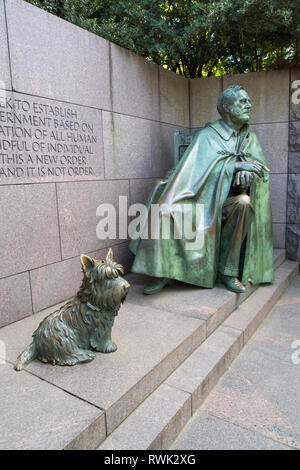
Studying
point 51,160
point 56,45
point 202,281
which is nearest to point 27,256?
point 51,160

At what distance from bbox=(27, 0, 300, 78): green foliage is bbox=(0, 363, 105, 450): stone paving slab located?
3807mm

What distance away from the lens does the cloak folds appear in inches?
134

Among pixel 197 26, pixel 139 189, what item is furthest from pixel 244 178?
pixel 197 26

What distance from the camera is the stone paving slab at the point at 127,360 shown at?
2020mm

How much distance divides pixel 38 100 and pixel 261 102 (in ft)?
11.5

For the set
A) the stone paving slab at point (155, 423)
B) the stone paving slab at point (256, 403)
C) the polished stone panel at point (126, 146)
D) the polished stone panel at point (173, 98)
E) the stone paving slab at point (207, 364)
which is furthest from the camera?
the polished stone panel at point (173, 98)

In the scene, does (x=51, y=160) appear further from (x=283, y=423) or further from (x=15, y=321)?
(x=283, y=423)

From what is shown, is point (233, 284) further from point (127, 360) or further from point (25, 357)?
point (25, 357)

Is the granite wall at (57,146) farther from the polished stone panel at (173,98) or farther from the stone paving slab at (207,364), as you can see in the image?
the stone paving slab at (207,364)

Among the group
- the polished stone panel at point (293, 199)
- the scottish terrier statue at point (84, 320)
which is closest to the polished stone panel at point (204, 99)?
the polished stone panel at point (293, 199)

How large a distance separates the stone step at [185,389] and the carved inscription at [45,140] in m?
2.01

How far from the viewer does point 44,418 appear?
1813mm

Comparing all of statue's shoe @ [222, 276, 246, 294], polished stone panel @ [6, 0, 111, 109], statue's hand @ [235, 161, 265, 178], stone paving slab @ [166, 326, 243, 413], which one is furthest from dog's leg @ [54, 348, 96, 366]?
statue's hand @ [235, 161, 265, 178]

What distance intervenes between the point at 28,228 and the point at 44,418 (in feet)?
5.78
